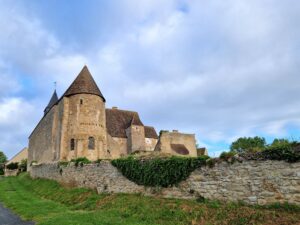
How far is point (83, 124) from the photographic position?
27625 mm

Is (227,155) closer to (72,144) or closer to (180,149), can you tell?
(72,144)

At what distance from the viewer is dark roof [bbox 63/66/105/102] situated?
28.5m

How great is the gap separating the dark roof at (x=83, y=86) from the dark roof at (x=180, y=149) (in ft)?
48.0

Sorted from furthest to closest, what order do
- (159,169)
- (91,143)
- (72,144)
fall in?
(91,143)
(72,144)
(159,169)

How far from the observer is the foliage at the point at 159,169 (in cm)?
1047

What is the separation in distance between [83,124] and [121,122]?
12.7 metres

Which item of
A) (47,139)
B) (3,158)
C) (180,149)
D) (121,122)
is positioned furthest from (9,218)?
(3,158)

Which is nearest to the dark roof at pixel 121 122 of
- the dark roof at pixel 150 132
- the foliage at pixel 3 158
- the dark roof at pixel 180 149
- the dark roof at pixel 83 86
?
the dark roof at pixel 150 132

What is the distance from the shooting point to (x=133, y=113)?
42719mm

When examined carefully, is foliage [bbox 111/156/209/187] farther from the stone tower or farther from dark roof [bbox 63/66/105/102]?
dark roof [bbox 63/66/105/102]

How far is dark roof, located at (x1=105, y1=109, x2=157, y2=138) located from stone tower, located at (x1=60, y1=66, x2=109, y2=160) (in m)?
9.26

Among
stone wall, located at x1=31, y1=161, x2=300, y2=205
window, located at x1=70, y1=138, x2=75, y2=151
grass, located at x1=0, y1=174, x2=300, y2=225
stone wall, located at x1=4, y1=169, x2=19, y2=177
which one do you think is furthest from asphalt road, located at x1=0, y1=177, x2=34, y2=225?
stone wall, located at x1=4, y1=169, x2=19, y2=177

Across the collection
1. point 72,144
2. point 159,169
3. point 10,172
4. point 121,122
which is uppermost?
point 121,122

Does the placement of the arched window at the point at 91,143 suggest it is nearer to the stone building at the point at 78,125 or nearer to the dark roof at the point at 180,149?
the stone building at the point at 78,125
